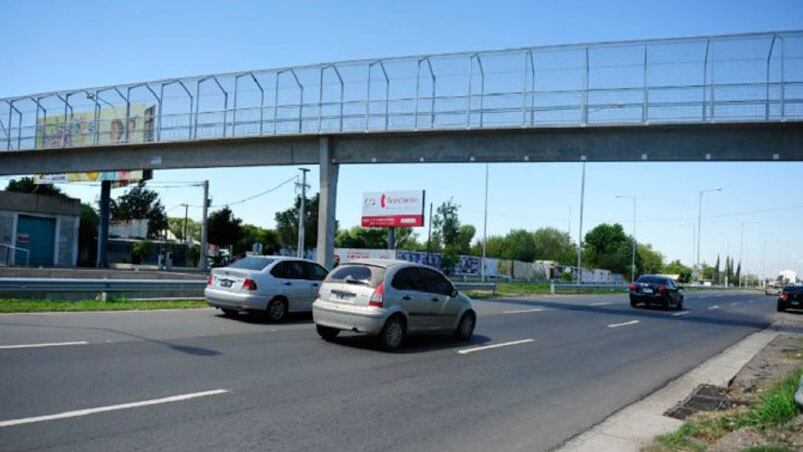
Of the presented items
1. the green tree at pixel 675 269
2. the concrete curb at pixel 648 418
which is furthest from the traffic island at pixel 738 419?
the green tree at pixel 675 269

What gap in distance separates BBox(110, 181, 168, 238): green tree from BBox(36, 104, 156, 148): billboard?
130ft

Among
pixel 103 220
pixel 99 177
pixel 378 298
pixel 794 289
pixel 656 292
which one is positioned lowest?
pixel 656 292

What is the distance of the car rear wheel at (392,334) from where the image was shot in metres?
11.1

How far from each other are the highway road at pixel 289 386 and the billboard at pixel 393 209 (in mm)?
33298

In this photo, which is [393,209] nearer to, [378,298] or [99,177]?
[99,177]

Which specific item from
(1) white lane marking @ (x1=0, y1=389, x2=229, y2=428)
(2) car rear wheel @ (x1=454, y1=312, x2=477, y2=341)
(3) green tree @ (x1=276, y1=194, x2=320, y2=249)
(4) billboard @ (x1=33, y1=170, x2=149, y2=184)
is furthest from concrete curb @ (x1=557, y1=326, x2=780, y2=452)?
(3) green tree @ (x1=276, y1=194, x2=320, y2=249)

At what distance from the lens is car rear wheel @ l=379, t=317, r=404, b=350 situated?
11141 mm

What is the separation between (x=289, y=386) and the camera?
782 cm

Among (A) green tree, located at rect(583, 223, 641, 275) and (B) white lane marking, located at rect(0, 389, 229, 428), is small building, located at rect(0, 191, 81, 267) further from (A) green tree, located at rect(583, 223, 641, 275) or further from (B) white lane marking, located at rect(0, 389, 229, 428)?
(A) green tree, located at rect(583, 223, 641, 275)

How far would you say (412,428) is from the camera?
6.36 metres

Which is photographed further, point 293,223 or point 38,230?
point 293,223

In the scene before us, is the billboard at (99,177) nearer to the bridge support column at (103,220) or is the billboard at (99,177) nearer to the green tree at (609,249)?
the bridge support column at (103,220)

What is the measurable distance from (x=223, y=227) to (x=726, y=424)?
7176cm

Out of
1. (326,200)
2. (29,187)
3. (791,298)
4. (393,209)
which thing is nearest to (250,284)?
(326,200)
